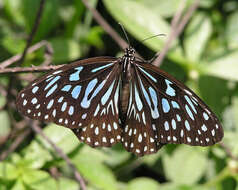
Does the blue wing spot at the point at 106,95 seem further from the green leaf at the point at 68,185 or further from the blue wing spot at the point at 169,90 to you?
the green leaf at the point at 68,185

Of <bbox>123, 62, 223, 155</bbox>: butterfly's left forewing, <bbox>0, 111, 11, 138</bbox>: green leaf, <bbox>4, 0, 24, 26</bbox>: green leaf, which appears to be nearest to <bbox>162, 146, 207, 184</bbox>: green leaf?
<bbox>123, 62, 223, 155</bbox>: butterfly's left forewing

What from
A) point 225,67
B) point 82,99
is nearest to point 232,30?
point 225,67

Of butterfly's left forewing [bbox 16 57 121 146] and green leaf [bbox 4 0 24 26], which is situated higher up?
green leaf [bbox 4 0 24 26]

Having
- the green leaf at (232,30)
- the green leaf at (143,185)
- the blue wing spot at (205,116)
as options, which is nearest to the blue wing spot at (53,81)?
the blue wing spot at (205,116)

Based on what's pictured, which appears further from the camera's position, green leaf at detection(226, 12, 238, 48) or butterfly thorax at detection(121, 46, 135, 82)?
green leaf at detection(226, 12, 238, 48)

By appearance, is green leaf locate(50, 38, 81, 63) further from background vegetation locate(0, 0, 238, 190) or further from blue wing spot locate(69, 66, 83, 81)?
blue wing spot locate(69, 66, 83, 81)
